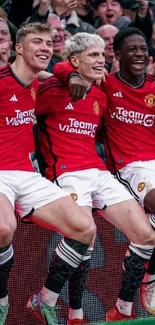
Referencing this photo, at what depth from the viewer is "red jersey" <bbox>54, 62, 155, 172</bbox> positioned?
316 inches

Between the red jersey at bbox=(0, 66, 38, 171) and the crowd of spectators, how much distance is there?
1366 millimetres

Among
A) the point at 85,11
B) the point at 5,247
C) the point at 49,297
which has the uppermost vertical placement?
the point at 5,247

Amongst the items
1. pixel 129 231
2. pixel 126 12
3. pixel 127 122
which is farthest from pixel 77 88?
pixel 126 12

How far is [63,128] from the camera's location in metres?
7.76

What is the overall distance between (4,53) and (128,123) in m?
1.23

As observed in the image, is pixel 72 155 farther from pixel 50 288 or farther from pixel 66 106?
pixel 50 288

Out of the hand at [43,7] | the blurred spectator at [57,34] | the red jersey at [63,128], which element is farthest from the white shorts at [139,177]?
the hand at [43,7]

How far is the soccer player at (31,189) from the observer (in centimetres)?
731

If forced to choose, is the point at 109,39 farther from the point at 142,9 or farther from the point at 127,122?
the point at 127,122

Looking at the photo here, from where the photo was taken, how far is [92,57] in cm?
785

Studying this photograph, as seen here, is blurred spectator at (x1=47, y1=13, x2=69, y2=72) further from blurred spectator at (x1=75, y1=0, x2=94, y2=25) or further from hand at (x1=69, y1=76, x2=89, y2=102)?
hand at (x1=69, y1=76, x2=89, y2=102)

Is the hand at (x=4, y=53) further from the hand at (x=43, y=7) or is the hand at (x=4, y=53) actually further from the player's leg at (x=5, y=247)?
the hand at (x=43, y=7)

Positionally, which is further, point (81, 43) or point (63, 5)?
point (63, 5)

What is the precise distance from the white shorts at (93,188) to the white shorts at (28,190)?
25 cm
